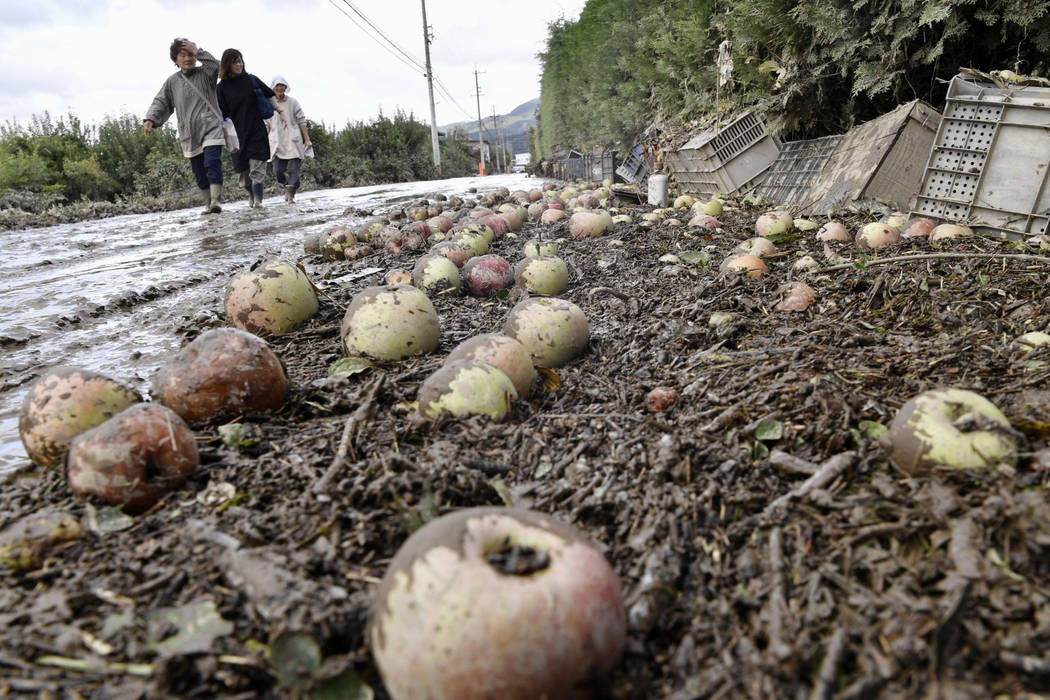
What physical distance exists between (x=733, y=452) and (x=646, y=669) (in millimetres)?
1076

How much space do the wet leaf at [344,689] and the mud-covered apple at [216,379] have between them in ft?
5.73

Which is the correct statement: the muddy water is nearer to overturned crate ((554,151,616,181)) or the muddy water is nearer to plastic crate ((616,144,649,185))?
plastic crate ((616,144,649,185))

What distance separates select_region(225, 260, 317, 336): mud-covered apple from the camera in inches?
166

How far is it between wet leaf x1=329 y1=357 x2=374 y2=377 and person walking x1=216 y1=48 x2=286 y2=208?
10.6m

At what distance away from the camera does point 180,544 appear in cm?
195

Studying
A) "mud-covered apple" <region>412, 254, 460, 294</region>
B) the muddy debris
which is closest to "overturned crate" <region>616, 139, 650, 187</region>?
"mud-covered apple" <region>412, 254, 460, 294</region>

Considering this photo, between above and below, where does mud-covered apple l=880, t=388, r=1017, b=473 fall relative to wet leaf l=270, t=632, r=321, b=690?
above

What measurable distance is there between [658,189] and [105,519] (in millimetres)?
9613

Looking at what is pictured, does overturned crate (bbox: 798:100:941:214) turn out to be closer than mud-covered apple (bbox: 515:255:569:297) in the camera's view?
No

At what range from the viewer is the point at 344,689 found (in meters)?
1.44

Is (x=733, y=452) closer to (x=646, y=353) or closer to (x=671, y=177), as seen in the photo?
(x=646, y=353)

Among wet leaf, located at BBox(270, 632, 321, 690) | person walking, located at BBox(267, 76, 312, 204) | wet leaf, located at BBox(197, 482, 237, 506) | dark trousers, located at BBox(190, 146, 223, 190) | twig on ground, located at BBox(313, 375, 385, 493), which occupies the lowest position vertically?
wet leaf, located at BBox(270, 632, 321, 690)

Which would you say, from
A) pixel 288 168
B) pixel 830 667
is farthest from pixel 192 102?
pixel 830 667

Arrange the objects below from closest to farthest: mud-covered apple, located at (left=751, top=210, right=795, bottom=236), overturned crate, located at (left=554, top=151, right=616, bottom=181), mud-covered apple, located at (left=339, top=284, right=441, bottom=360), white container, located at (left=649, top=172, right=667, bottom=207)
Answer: mud-covered apple, located at (left=339, top=284, right=441, bottom=360), mud-covered apple, located at (left=751, top=210, right=795, bottom=236), white container, located at (left=649, top=172, right=667, bottom=207), overturned crate, located at (left=554, top=151, right=616, bottom=181)
